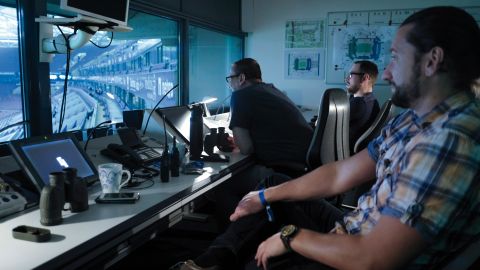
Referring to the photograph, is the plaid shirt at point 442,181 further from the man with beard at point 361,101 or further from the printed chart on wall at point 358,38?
the printed chart on wall at point 358,38

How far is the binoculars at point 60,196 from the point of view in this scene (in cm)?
122

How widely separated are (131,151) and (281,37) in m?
3.29

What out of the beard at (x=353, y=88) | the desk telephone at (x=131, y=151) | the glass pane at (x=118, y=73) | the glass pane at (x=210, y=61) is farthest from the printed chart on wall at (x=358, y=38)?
the desk telephone at (x=131, y=151)

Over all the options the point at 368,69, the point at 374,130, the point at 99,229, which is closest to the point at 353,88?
the point at 368,69

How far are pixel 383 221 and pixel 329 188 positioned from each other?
0.61 metres

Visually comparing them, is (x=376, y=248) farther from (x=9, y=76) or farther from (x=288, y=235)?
(x=9, y=76)

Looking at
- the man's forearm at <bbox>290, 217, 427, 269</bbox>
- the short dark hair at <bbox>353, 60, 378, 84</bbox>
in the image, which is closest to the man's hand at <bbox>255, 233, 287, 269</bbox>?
the man's forearm at <bbox>290, 217, 427, 269</bbox>

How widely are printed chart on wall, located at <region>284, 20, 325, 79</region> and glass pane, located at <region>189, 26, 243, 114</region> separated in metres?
0.62

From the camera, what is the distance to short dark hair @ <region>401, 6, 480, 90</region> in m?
1.06

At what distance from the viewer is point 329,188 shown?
1.61 m

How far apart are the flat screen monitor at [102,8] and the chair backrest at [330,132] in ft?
3.94

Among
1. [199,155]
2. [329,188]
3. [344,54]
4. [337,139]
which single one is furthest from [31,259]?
[344,54]

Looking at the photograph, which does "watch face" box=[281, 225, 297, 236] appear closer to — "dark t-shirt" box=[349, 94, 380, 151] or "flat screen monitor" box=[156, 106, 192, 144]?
"flat screen monitor" box=[156, 106, 192, 144]

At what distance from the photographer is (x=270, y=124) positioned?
2.53m
